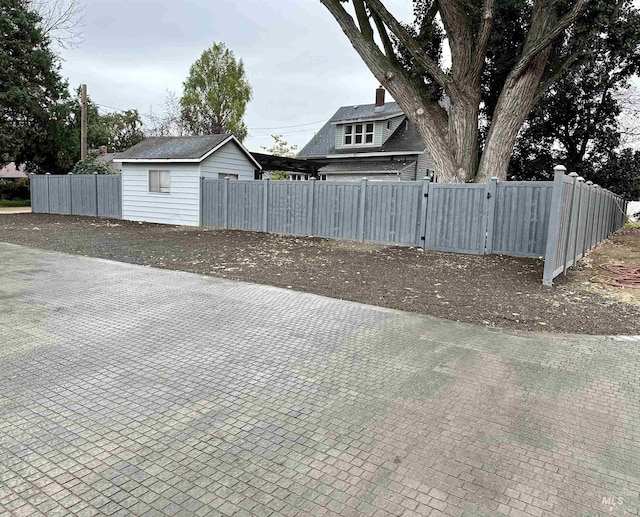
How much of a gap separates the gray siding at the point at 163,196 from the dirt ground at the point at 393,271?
7.15ft

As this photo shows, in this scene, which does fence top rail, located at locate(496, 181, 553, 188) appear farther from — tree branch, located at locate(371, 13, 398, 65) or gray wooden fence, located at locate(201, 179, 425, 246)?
tree branch, located at locate(371, 13, 398, 65)

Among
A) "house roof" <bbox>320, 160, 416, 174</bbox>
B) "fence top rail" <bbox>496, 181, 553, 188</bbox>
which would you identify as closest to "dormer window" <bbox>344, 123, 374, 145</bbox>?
"house roof" <bbox>320, 160, 416, 174</bbox>

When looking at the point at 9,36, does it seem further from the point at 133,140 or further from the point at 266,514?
the point at 266,514

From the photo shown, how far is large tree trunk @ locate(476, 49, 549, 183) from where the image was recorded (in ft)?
36.4

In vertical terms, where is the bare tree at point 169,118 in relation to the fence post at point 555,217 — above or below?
above

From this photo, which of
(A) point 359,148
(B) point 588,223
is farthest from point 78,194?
(B) point 588,223

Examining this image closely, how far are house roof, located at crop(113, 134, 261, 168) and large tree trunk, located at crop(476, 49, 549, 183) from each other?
359 inches

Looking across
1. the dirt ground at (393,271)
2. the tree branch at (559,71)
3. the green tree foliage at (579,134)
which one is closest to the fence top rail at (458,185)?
the dirt ground at (393,271)

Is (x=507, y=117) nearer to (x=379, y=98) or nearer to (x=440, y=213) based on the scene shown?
(x=440, y=213)

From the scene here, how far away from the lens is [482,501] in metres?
2.14

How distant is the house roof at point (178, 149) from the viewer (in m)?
15.7

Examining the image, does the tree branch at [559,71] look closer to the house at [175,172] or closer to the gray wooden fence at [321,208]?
the gray wooden fence at [321,208]

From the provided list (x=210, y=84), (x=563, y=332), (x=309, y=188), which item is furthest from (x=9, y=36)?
(x=563, y=332)

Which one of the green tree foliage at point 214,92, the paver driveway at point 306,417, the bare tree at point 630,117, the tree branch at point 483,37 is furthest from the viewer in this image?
the green tree foliage at point 214,92
